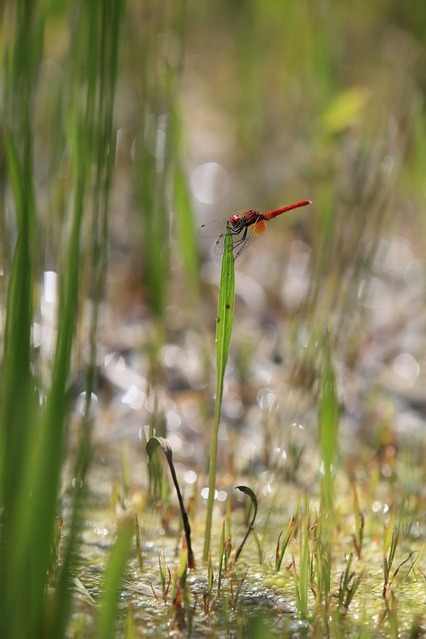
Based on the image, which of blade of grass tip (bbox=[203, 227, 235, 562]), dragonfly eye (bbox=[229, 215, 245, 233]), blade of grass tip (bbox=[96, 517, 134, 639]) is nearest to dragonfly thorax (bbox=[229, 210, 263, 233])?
dragonfly eye (bbox=[229, 215, 245, 233])

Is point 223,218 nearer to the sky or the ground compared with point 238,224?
nearer to the sky

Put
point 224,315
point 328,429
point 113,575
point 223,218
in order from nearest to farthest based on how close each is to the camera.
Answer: point 113,575, point 224,315, point 328,429, point 223,218

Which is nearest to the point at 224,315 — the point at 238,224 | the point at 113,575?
the point at 238,224

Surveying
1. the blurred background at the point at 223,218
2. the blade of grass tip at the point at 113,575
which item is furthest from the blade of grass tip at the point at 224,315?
the blade of grass tip at the point at 113,575

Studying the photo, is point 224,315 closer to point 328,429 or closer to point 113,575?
point 328,429

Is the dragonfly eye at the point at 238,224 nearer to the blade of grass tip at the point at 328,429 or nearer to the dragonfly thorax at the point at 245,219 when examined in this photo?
the dragonfly thorax at the point at 245,219

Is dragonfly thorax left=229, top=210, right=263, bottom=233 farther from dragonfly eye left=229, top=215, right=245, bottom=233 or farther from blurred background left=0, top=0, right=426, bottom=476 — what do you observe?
blurred background left=0, top=0, right=426, bottom=476

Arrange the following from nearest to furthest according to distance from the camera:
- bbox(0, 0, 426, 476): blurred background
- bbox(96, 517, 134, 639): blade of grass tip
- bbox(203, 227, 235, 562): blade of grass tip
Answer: bbox(96, 517, 134, 639): blade of grass tip < bbox(203, 227, 235, 562): blade of grass tip < bbox(0, 0, 426, 476): blurred background

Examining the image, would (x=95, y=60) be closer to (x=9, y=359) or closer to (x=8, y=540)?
(x=9, y=359)

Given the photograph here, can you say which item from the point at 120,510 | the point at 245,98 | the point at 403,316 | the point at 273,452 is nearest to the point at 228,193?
the point at 245,98
